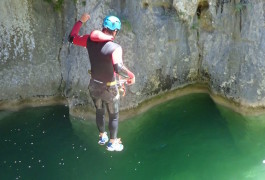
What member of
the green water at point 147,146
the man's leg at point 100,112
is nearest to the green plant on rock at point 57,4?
the green water at point 147,146

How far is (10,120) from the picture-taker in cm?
908

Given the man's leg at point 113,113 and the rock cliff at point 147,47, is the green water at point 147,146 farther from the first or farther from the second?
the man's leg at point 113,113

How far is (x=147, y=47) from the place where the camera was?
27.5 ft

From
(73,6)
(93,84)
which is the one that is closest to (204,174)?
(93,84)

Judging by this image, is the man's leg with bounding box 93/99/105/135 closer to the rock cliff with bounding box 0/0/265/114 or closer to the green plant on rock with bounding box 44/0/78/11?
the rock cliff with bounding box 0/0/265/114

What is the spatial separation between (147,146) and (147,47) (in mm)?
2057

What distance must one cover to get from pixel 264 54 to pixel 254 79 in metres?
0.56

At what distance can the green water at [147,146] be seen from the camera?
24.7 ft

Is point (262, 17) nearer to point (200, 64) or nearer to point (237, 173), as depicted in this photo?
point (200, 64)

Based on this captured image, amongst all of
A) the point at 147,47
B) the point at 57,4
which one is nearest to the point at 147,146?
the point at 147,47

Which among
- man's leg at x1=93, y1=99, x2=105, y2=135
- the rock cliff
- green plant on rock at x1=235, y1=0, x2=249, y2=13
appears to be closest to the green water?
the rock cliff

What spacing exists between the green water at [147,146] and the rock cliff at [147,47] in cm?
49

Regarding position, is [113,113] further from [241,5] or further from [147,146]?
[241,5]

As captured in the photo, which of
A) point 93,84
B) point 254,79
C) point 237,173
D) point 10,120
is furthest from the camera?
point 10,120
